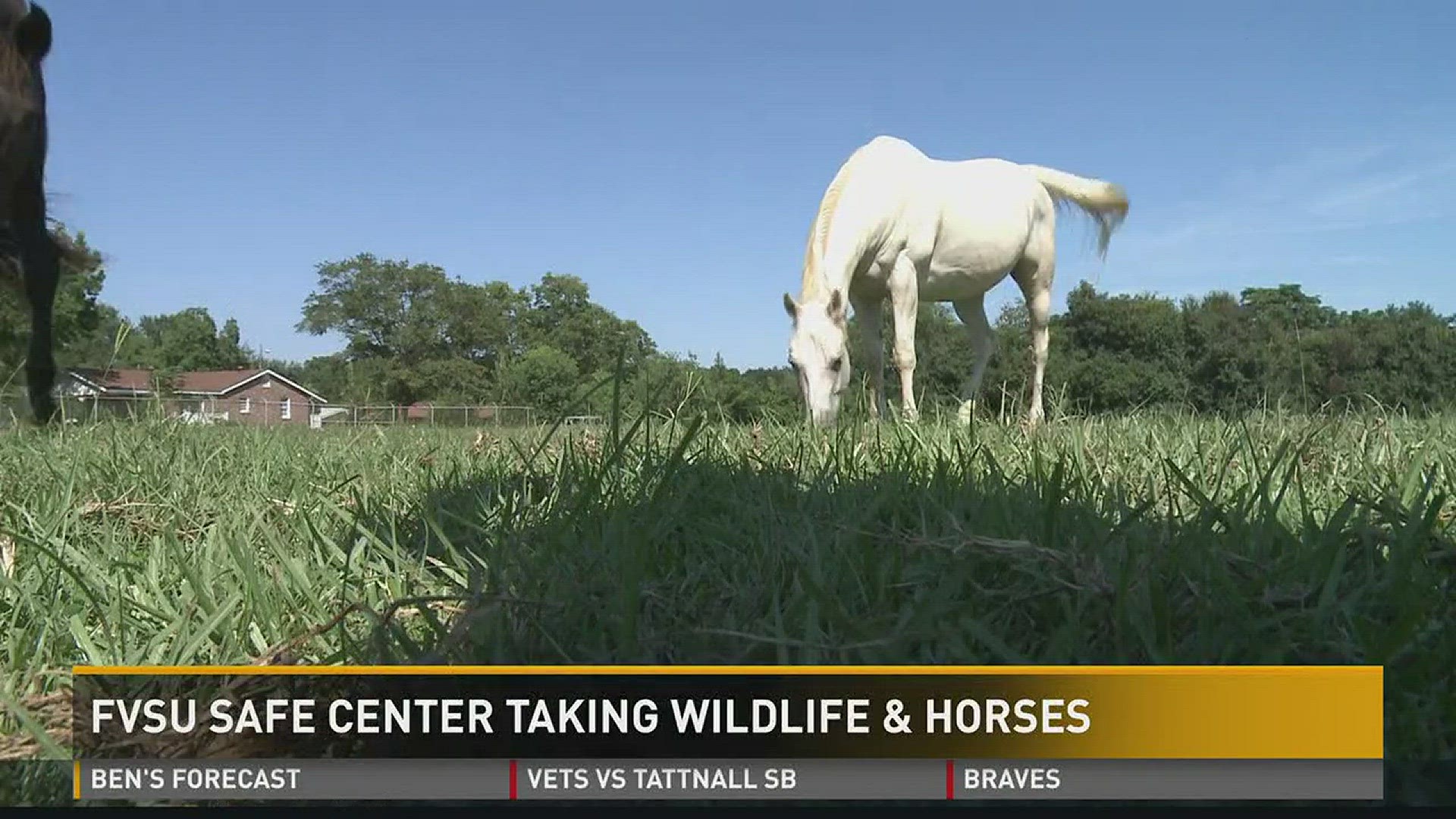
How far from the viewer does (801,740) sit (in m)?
0.78

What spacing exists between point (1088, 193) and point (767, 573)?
9.58 metres

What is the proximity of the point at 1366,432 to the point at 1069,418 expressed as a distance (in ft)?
2.86

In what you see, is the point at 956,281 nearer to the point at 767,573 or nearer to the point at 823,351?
the point at 823,351

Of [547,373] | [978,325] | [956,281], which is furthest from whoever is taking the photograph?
[547,373]

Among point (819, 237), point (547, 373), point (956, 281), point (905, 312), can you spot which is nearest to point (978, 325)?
point (956, 281)

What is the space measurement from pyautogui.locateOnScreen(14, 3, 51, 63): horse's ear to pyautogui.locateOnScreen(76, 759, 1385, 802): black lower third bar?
2917 millimetres

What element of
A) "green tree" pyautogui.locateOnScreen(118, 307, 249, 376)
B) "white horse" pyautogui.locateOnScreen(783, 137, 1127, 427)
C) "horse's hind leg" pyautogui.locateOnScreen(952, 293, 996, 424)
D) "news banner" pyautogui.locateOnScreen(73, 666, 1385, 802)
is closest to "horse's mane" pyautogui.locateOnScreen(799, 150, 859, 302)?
"white horse" pyautogui.locateOnScreen(783, 137, 1127, 427)

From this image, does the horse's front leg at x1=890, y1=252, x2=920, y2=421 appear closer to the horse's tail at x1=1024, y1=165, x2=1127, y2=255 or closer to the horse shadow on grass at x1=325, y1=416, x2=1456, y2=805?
the horse's tail at x1=1024, y1=165, x2=1127, y2=255

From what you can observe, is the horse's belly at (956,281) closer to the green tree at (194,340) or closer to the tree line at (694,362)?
the tree line at (694,362)

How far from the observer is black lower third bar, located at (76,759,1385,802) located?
0.74 m

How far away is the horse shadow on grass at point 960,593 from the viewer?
0.83 metres

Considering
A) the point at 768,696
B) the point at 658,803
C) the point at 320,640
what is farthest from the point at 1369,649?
the point at 320,640

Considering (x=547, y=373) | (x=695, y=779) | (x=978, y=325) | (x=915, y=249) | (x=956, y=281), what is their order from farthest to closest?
1. (x=547, y=373)
2. (x=978, y=325)
3. (x=956, y=281)
4. (x=915, y=249)
5. (x=695, y=779)

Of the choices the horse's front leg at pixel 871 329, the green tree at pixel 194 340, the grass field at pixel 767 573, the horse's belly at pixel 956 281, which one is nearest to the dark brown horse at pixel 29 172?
the grass field at pixel 767 573
